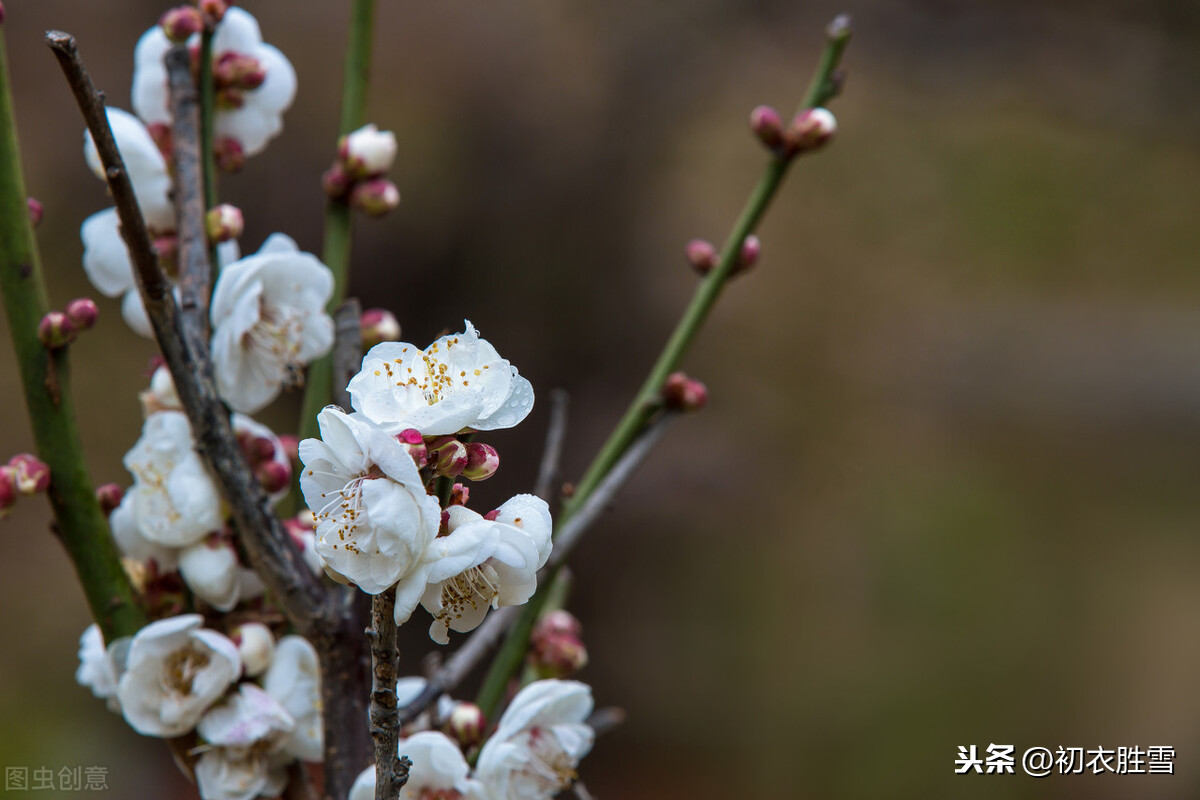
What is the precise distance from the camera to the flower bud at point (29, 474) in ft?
1.33

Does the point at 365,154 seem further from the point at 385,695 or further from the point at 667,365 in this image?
the point at 385,695

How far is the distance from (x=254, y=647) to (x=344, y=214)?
225 mm

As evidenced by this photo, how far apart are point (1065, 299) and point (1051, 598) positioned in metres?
0.56

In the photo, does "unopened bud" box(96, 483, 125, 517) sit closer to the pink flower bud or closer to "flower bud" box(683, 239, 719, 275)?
the pink flower bud

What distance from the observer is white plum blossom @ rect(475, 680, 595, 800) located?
0.40 m

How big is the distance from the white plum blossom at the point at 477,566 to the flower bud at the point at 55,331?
236 mm

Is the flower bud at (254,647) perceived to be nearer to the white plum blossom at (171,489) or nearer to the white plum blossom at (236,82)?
the white plum blossom at (171,489)

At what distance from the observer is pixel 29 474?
407 millimetres

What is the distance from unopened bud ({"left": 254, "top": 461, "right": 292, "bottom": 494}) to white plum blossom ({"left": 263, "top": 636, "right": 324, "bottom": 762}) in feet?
0.23

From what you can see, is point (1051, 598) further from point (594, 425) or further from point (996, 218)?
point (594, 425)

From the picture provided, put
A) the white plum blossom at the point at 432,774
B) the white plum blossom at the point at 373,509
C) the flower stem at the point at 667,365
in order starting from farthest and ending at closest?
the flower stem at the point at 667,365
the white plum blossom at the point at 432,774
the white plum blossom at the point at 373,509

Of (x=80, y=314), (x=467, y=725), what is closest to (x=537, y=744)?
(x=467, y=725)

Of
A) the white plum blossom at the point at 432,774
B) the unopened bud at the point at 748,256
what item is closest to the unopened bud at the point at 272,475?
the white plum blossom at the point at 432,774

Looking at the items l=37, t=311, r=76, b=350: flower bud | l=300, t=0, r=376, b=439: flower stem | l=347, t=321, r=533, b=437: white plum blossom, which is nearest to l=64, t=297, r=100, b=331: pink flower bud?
l=37, t=311, r=76, b=350: flower bud
